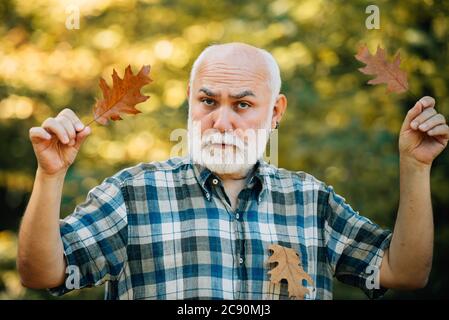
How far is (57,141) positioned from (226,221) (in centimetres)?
68

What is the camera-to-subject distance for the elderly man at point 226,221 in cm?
196

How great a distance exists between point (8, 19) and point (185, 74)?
1.76 meters

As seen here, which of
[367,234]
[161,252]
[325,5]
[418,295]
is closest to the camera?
[161,252]

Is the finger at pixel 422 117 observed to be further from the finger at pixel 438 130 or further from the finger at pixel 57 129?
the finger at pixel 57 129

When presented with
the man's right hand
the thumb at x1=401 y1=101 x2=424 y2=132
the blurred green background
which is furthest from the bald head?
the blurred green background

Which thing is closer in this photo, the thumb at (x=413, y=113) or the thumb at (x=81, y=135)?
the thumb at (x=81, y=135)

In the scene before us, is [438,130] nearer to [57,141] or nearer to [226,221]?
[226,221]

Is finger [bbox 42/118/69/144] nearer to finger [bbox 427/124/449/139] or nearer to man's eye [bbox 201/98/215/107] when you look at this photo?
man's eye [bbox 201/98/215/107]

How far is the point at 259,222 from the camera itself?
2.21m

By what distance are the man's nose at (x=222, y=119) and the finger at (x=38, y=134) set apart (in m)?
0.67

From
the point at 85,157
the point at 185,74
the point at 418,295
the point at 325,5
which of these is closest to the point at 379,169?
the point at 418,295

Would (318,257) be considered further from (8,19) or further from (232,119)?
(8,19)

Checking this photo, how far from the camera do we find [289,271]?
2.11 m

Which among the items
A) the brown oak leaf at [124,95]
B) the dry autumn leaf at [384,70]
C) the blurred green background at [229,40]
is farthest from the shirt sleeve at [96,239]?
the blurred green background at [229,40]
